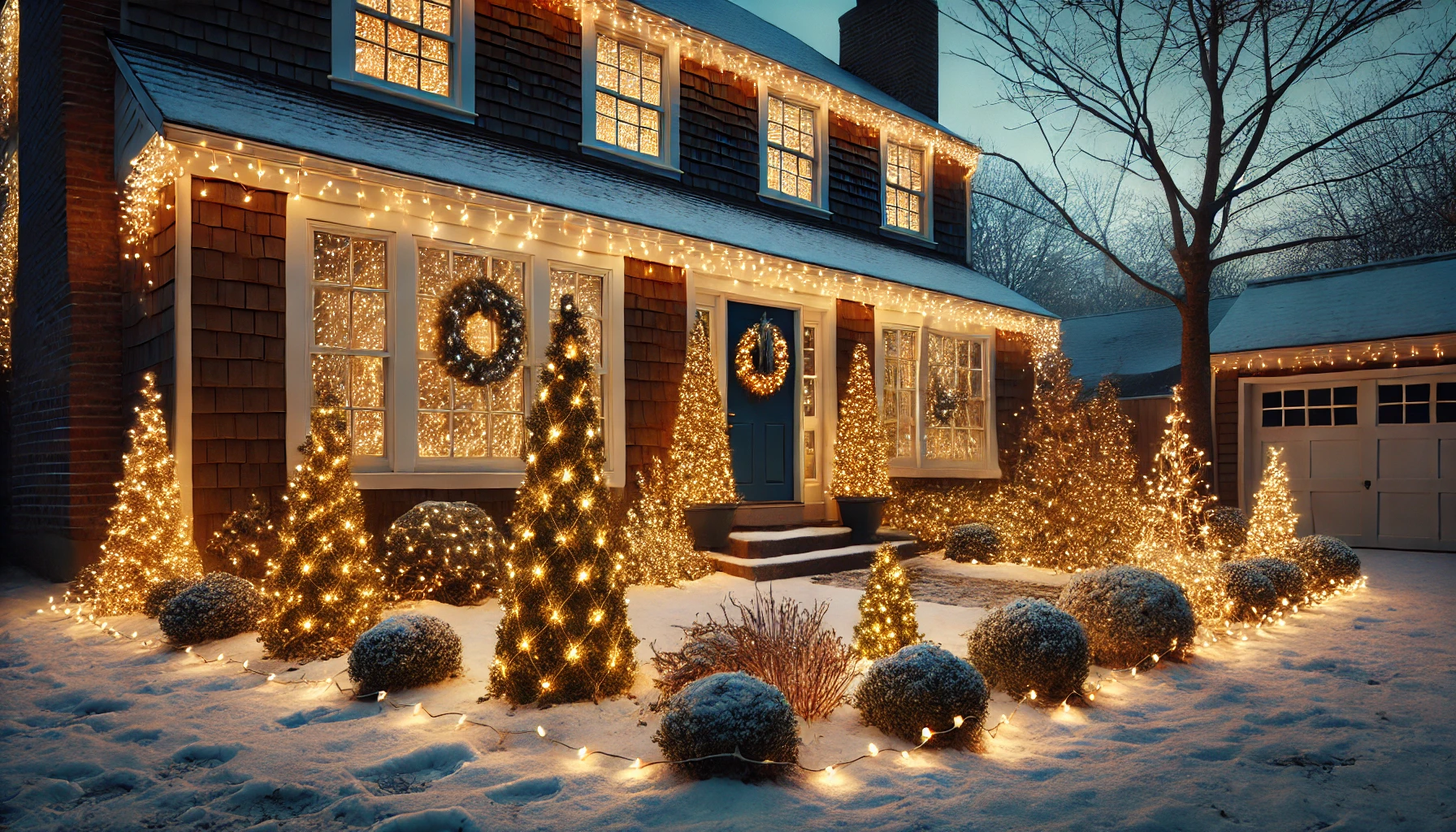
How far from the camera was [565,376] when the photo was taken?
423 centimetres

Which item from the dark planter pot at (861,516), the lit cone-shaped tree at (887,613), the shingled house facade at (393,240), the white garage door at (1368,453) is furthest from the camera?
the white garage door at (1368,453)

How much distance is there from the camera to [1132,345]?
62.8ft

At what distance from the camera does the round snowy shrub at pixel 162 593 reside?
5621 millimetres

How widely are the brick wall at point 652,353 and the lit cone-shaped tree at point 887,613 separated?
4332 mm

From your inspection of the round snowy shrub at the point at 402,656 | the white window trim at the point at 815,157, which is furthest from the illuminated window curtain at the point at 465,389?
the white window trim at the point at 815,157

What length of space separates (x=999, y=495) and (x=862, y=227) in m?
4.42

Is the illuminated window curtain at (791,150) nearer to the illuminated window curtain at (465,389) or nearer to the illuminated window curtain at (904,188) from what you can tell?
the illuminated window curtain at (904,188)

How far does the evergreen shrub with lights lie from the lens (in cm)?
617

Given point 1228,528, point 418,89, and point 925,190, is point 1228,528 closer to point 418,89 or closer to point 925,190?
point 925,190

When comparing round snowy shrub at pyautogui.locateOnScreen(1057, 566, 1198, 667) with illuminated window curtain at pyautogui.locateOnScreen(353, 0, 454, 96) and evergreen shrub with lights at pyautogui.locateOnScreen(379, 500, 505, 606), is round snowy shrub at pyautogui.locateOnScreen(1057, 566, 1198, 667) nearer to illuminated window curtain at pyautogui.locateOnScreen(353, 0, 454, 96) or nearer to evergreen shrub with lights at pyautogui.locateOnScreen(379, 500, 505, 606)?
evergreen shrub with lights at pyautogui.locateOnScreen(379, 500, 505, 606)

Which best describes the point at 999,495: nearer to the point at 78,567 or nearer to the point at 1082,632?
the point at 1082,632

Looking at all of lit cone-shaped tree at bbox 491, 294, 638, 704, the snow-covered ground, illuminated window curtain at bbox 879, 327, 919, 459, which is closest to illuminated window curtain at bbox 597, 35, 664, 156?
illuminated window curtain at bbox 879, 327, 919, 459

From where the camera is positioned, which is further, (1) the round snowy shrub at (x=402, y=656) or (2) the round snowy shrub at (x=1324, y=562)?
(2) the round snowy shrub at (x=1324, y=562)

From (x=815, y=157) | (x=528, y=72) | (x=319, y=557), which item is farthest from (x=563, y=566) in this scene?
(x=815, y=157)
